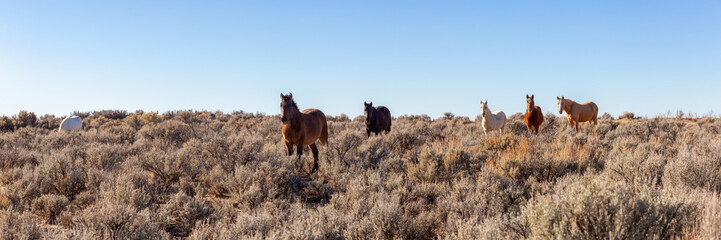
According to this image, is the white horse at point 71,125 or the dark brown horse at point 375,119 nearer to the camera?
the dark brown horse at point 375,119

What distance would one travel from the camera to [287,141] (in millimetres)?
8508

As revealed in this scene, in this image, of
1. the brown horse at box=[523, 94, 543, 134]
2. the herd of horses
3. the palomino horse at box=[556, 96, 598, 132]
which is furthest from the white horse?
the palomino horse at box=[556, 96, 598, 132]

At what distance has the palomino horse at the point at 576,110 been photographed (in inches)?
623

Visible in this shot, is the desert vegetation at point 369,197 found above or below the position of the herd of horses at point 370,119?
below

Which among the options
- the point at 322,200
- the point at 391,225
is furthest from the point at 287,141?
the point at 391,225

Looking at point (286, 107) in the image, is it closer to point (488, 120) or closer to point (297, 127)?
point (297, 127)

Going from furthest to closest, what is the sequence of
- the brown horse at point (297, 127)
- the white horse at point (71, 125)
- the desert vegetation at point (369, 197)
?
the white horse at point (71, 125) → the brown horse at point (297, 127) → the desert vegetation at point (369, 197)

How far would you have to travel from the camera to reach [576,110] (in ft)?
53.8

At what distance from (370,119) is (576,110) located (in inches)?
379

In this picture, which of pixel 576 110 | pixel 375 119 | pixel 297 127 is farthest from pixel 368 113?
pixel 576 110

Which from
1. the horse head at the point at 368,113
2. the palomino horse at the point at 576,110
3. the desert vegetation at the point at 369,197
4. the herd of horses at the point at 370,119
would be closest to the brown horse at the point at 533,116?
the herd of horses at the point at 370,119

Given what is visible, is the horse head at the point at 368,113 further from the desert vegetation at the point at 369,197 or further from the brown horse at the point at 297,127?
the brown horse at the point at 297,127

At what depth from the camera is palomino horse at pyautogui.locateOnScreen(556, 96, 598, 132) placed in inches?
623

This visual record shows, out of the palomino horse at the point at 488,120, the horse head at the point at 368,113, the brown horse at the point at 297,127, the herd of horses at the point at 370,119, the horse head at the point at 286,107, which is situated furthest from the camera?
the horse head at the point at 368,113
